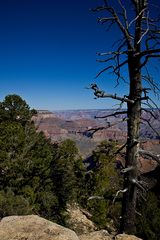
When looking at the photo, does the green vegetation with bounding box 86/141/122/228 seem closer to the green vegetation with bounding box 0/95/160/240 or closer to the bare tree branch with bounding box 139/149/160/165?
the green vegetation with bounding box 0/95/160/240

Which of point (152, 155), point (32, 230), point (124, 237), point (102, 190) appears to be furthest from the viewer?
point (102, 190)

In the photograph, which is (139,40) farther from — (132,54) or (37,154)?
(37,154)

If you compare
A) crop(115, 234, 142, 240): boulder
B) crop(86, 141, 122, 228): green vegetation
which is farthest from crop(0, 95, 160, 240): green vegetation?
crop(115, 234, 142, 240): boulder

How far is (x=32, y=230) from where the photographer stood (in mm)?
6668

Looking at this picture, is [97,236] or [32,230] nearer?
[32,230]

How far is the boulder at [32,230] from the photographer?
6.34 meters

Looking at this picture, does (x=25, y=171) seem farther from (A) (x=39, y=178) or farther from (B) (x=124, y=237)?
(B) (x=124, y=237)

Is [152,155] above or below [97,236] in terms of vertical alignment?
above

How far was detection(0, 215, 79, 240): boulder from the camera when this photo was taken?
6342 millimetres

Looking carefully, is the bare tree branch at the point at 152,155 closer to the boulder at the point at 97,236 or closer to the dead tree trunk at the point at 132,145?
the dead tree trunk at the point at 132,145

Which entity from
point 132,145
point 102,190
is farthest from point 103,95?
point 102,190

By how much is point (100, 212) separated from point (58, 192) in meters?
6.44

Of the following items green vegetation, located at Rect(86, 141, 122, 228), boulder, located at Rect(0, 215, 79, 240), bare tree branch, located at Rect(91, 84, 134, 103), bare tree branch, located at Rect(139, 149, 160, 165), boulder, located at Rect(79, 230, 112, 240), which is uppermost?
bare tree branch, located at Rect(91, 84, 134, 103)

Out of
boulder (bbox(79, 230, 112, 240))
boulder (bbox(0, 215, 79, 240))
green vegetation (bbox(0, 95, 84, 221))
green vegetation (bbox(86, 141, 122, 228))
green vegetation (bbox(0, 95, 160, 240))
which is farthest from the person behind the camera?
green vegetation (bbox(86, 141, 122, 228))
